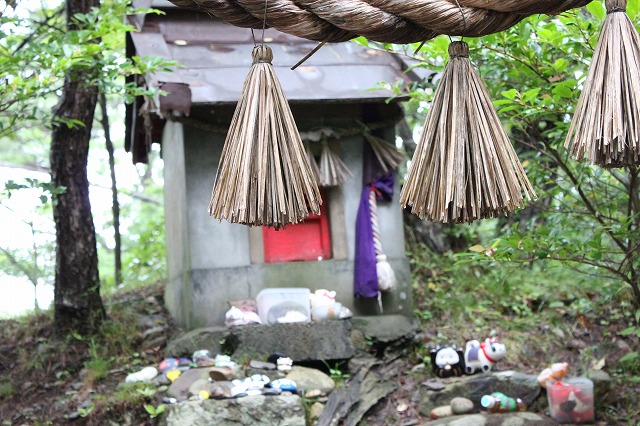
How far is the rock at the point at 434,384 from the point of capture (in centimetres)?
687

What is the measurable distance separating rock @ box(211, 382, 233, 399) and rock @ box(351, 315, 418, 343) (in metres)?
1.77

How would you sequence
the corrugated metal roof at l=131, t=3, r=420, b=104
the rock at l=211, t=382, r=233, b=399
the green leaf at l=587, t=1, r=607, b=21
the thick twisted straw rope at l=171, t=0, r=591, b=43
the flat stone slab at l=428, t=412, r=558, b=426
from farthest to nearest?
the corrugated metal roof at l=131, t=3, r=420, b=104
the rock at l=211, t=382, r=233, b=399
the flat stone slab at l=428, t=412, r=558, b=426
the green leaf at l=587, t=1, r=607, b=21
the thick twisted straw rope at l=171, t=0, r=591, b=43

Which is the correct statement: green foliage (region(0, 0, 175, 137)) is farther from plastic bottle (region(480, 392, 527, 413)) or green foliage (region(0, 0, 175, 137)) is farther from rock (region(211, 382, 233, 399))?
plastic bottle (region(480, 392, 527, 413))

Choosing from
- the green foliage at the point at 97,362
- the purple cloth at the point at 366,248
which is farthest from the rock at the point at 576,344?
the green foliage at the point at 97,362

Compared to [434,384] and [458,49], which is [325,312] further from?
[458,49]

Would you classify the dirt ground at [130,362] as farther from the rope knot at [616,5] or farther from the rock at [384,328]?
the rope knot at [616,5]

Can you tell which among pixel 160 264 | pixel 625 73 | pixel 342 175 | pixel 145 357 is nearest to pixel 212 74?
pixel 342 175

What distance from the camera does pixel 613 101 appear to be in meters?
1.73

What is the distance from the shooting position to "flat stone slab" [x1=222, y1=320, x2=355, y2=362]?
23.6ft

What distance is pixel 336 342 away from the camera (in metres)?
7.35

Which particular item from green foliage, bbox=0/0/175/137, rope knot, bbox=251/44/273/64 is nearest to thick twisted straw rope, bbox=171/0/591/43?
rope knot, bbox=251/44/273/64

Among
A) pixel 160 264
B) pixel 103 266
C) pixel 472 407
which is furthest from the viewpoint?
pixel 103 266

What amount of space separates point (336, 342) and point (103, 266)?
10.0 metres

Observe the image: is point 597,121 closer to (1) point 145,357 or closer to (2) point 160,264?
(1) point 145,357
